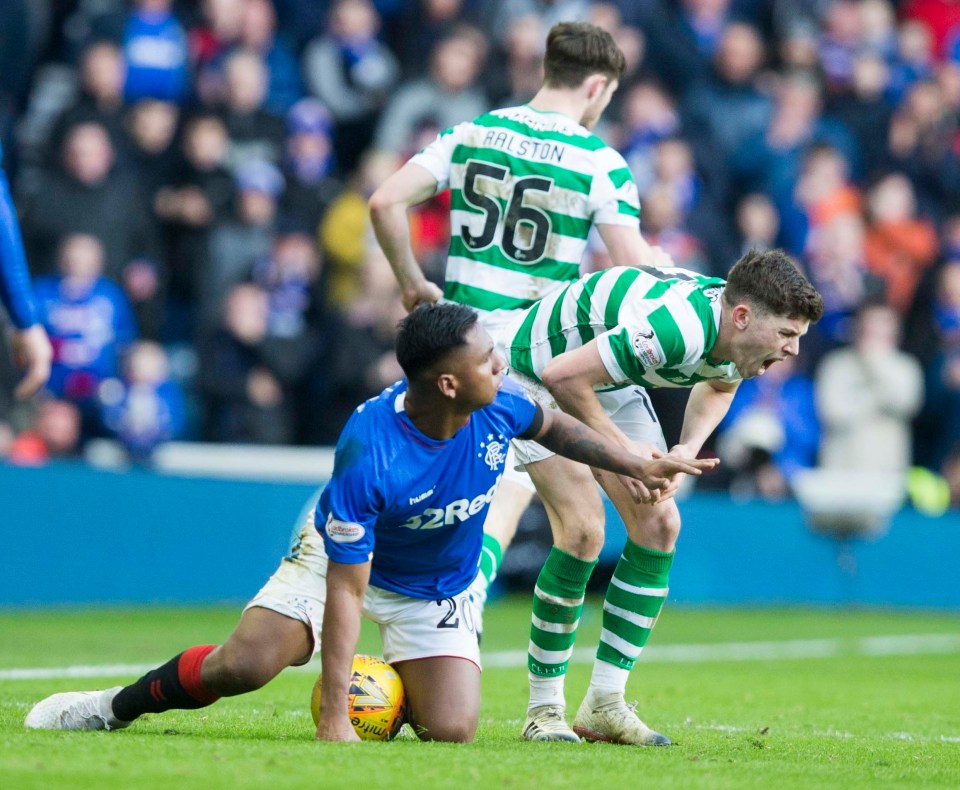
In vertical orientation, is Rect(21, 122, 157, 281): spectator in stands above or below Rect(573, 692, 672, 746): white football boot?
above

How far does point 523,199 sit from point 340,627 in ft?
8.03

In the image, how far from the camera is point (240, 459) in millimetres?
13219

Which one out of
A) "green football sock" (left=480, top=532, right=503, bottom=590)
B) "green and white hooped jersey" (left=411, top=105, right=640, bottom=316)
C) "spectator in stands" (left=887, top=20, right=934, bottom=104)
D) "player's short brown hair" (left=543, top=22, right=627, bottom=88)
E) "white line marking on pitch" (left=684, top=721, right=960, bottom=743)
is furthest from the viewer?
"spectator in stands" (left=887, top=20, right=934, bottom=104)

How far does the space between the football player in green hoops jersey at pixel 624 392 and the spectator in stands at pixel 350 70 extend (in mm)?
8930

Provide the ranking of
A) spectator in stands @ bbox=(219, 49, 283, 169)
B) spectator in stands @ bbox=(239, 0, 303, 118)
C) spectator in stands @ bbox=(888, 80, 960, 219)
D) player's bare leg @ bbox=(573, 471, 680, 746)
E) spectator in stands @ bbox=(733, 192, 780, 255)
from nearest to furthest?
player's bare leg @ bbox=(573, 471, 680, 746) < spectator in stands @ bbox=(219, 49, 283, 169) < spectator in stands @ bbox=(239, 0, 303, 118) < spectator in stands @ bbox=(733, 192, 780, 255) < spectator in stands @ bbox=(888, 80, 960, 219)

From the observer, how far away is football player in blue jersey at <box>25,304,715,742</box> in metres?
5.45

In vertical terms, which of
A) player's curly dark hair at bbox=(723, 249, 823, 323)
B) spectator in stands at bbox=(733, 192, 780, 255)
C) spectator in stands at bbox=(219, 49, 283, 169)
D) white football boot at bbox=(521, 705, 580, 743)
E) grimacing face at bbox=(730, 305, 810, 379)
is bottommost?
white football boot at bbox=(521, 705, 580, 743)

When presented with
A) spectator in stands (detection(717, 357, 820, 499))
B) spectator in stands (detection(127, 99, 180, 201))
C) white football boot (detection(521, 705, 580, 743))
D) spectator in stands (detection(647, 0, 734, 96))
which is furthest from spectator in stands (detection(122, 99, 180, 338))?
white football boot (detection(521, 705, 580, 743))

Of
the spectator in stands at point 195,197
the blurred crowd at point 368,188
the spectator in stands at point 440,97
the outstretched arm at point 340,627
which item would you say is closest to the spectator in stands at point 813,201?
the blurred crowd at point 368,188

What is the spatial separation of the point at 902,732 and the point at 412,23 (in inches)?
420

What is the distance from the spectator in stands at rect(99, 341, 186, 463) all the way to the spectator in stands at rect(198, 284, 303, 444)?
0.59m

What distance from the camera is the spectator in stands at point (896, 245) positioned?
16.8 m

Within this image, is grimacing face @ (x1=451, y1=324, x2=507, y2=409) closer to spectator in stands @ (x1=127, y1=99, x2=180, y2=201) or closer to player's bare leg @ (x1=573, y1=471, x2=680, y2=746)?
player's bare leg @ (x1=573, y1=471, x2=680, y2=746)

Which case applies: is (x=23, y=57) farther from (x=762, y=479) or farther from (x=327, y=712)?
(x=327, y=712)
